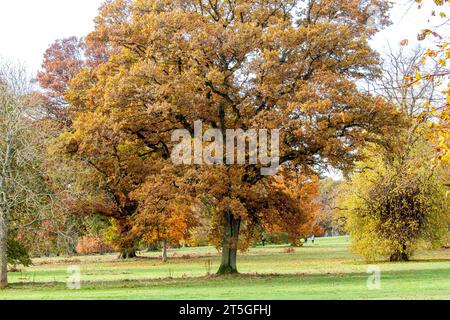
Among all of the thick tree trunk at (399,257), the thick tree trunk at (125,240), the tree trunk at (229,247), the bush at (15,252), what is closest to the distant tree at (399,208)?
the thick tree trunk at (399,257)

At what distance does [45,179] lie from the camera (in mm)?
24875

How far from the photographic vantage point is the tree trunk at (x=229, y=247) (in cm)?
2802

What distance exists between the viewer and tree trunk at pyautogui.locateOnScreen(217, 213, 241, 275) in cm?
2802

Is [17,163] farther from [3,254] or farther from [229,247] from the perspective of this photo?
[229,247]

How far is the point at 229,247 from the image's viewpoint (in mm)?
28062

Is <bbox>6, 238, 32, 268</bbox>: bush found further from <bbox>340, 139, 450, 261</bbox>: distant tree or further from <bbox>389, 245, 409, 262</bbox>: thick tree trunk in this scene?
<bbox>389, 245, 409, 262</bbox>: thick tree trunk

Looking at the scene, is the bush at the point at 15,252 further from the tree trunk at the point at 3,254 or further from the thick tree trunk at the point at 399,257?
the thick tree trunk at the point at 399,257

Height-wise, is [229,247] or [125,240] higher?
[125,240]

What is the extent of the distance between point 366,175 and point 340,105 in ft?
42.9

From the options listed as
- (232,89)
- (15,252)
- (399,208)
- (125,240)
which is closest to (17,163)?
(15,252)

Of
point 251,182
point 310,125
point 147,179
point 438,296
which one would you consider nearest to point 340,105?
point 310,125

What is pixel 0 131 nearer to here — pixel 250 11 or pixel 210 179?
pixel 210 179

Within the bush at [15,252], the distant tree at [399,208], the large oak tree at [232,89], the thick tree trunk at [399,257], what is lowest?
the thick tree trunk at [399,257]

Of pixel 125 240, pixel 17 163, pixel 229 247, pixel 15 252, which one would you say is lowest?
pixel 15 252
